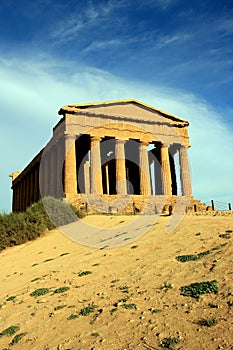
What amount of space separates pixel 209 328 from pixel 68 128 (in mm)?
33694

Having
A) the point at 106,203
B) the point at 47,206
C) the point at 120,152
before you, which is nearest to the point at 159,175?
the point at 120,152

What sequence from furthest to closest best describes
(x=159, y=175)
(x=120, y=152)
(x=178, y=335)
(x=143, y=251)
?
(x=159, y=175) → (x=120, y=152) → (x=143, y=251) → (x=178, y=335)

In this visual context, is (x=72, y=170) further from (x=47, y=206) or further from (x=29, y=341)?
(x=29, y=341)

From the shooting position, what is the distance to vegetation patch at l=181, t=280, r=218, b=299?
33.8ft

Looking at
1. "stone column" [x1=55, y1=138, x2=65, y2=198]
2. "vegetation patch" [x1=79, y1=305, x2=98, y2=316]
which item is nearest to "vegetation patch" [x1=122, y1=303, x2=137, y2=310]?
"vegetation patch" [x1=79, y1=305, x2=98, y2=316]

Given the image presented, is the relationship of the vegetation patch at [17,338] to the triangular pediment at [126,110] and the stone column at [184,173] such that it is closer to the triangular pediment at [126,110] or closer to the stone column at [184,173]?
the triangular pediment at [126,110]

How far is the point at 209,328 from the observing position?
8.40m

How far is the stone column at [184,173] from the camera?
44844mm

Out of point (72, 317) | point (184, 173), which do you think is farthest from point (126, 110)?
point (72, 317)

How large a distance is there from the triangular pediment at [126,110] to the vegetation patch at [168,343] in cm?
3373

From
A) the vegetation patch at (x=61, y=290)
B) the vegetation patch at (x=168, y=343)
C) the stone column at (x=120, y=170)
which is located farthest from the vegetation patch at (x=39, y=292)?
the stone column at (x=120, y=170)

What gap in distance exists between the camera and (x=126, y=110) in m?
43.8

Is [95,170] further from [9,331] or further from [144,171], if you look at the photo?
[9,331]

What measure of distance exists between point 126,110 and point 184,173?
1111 cm
